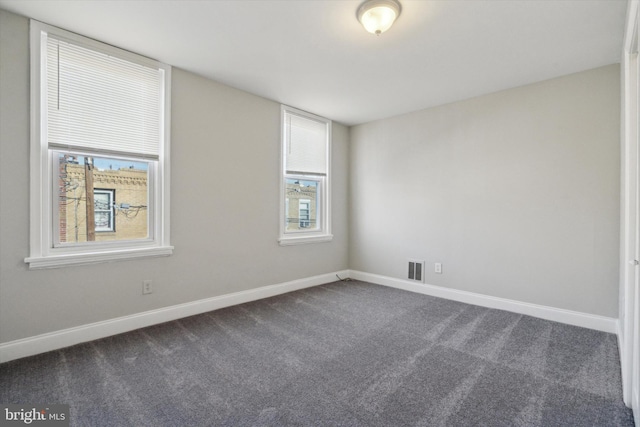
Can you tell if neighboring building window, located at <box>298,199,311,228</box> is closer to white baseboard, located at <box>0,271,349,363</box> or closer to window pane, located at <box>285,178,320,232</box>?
window pane, located at <box>285,178,320,232</box>

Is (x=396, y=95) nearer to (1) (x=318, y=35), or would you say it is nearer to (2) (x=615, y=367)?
(1) (x=318, y=35)

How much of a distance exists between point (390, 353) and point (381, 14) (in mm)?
2453

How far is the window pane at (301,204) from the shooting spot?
4133 millimetres

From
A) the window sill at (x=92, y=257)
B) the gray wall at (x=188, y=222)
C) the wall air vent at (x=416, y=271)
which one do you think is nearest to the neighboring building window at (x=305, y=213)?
the gray wall at (x=188, y=222)

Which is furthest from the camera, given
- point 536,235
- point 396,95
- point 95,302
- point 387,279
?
point 387,279

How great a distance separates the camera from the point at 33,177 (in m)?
2.21

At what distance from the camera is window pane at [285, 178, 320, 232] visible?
4133 mm

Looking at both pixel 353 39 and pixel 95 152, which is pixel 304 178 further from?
pixel 95 152

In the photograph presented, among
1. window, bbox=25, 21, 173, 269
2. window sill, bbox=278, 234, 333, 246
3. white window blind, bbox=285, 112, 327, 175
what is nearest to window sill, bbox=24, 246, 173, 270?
window, bbox=25, 21, 173, 269

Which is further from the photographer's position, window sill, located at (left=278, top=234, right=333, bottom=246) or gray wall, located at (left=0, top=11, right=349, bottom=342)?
window sill, located at (left=278, top=234, right=333, bottom=246)

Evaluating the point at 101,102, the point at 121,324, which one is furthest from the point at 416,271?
the point at 101,102

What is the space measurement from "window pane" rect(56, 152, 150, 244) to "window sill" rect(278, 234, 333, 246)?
5.25 feet

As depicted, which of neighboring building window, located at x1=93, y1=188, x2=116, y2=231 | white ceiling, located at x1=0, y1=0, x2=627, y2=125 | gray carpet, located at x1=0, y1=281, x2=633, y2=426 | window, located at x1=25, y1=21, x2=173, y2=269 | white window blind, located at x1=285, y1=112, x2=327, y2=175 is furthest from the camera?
white window blind, located at x1=285, y1=112, x2=327, y2=175

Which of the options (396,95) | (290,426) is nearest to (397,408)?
(290,426)
